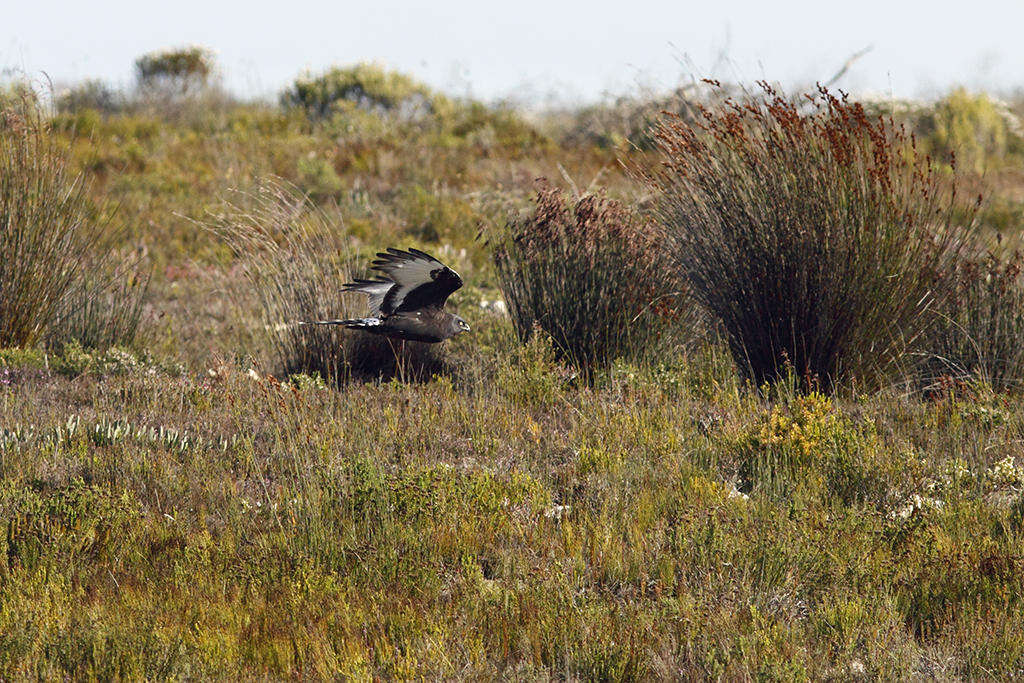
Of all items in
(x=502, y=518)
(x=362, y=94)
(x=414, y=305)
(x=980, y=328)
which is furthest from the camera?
(x=362, y=94)

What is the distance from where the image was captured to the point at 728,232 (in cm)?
621

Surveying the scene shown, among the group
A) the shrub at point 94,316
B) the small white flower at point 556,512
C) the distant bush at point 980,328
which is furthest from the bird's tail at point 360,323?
the distant bush at point 980,328

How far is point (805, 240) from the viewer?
598cm

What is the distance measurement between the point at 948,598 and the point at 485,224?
3.98 metres

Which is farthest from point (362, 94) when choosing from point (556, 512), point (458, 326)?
point (556, 512)

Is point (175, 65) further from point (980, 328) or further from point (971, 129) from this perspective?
point (980, 328)

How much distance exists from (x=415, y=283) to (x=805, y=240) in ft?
8.14

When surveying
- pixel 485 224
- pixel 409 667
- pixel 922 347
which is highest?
pixel 485 224

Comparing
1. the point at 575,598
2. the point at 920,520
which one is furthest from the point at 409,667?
the point at 920,520

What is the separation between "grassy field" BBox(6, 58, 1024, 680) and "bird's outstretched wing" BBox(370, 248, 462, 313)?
1.75ft

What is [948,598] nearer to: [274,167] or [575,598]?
[575,598]

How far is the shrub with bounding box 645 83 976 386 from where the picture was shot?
5949 millimetres

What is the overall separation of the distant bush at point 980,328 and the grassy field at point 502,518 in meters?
0.05

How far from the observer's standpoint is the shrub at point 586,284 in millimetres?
6707
